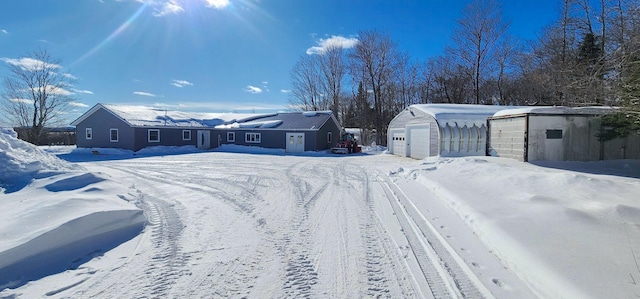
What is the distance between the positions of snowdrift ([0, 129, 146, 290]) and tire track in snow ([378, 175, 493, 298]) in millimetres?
4382

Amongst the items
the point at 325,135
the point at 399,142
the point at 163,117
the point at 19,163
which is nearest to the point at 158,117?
the point at 163,117

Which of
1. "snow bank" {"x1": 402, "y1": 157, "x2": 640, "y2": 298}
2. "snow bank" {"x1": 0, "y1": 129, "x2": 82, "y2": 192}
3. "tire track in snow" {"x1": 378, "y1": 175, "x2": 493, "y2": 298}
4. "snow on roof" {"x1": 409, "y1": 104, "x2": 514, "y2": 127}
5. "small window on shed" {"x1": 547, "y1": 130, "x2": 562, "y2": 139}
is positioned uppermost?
"snow on roof" {"x1": 409, "y1": 104, "x2": 514, "y2": 127}

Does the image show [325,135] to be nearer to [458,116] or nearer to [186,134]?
[186,134]

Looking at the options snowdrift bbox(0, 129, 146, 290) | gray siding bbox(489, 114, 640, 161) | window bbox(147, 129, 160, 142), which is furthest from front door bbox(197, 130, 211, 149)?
→ gray siding bbox(489, 114, 640, 161)

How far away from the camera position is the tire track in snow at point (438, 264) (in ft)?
11.3

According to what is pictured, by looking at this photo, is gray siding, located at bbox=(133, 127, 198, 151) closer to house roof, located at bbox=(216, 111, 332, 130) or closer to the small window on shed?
house roof, located at bbox=(216, 111, 332, 130)

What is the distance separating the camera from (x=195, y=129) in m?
30.6

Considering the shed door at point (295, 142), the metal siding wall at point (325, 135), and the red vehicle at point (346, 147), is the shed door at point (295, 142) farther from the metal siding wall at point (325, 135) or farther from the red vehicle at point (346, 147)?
the red vehicle at point (346, 147)

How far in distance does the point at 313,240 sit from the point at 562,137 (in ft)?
44.4

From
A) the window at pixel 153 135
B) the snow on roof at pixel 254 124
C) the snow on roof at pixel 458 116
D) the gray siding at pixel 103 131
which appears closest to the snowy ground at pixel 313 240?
the snow on roof at pixel 458 116

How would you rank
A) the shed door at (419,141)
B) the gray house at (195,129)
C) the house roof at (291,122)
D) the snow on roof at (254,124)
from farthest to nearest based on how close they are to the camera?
the snow on roof at (254,124) < the house roof at (291,122) < the gray house at (195,129) < the shed door at (419,141)

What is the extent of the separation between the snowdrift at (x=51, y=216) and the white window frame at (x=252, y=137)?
2261 centimetres

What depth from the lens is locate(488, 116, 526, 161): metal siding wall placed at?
45.5ft

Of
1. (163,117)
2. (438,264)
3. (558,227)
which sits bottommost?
(438,264)
